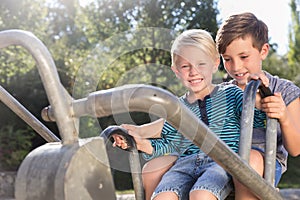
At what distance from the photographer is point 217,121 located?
2.01 m

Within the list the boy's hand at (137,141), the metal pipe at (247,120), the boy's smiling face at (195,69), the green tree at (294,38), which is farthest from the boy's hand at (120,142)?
the green tree at (294,38)

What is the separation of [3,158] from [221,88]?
8010 mm

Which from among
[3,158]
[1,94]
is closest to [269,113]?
[1,94]

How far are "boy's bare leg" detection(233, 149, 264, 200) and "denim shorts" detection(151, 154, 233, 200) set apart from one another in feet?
0.13

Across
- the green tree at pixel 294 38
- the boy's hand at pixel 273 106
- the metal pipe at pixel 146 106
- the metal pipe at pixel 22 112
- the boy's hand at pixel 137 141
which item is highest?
the metal pipe at pixel 146 106

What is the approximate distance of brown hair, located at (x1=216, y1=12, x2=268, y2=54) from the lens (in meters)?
2.16

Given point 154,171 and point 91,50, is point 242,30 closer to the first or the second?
point 154,171

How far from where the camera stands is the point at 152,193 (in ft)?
6.37

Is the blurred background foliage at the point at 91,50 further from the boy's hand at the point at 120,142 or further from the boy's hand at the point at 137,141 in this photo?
the boy's hand at the point at 120,142

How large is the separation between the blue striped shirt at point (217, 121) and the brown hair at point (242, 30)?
18 cm

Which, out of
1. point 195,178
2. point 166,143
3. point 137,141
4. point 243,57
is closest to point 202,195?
point 195,178

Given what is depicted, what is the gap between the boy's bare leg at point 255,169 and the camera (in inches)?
66.2

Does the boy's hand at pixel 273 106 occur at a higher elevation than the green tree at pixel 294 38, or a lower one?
higher

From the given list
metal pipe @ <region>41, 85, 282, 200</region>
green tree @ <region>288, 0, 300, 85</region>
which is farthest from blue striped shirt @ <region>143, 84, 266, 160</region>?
green tree @ <region>288, 0, 300, 85</region>
